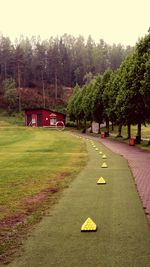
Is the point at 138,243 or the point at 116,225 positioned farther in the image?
the point at 116,225

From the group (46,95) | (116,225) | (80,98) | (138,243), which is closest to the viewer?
(138,243)

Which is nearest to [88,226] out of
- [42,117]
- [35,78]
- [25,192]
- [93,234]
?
[93,234]

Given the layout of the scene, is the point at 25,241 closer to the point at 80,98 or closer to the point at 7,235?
the point at 7,235

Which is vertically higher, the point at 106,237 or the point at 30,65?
the point at 30,65

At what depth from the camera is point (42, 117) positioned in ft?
374

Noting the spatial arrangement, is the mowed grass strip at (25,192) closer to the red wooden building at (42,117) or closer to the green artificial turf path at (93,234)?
the green artificial turf path at (93,234)

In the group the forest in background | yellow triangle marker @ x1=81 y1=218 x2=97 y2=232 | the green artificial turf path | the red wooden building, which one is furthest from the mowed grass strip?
the forest in background

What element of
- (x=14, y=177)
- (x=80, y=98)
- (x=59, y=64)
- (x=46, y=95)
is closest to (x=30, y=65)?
(x=59, y=64)

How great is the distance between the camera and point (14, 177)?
18.4m

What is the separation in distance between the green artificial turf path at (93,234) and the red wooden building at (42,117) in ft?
327

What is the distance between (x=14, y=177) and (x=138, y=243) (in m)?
10.8

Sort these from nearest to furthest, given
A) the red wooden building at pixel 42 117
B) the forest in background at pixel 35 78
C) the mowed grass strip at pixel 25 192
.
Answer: the mowed grass strip at pixel 25 192, the red wooden building at pixel 42 117, the forest in background at pixel 35 78

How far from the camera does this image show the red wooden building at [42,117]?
114m

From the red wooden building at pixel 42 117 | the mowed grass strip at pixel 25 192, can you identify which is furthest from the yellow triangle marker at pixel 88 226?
the red wooden building at pixel 42 117
